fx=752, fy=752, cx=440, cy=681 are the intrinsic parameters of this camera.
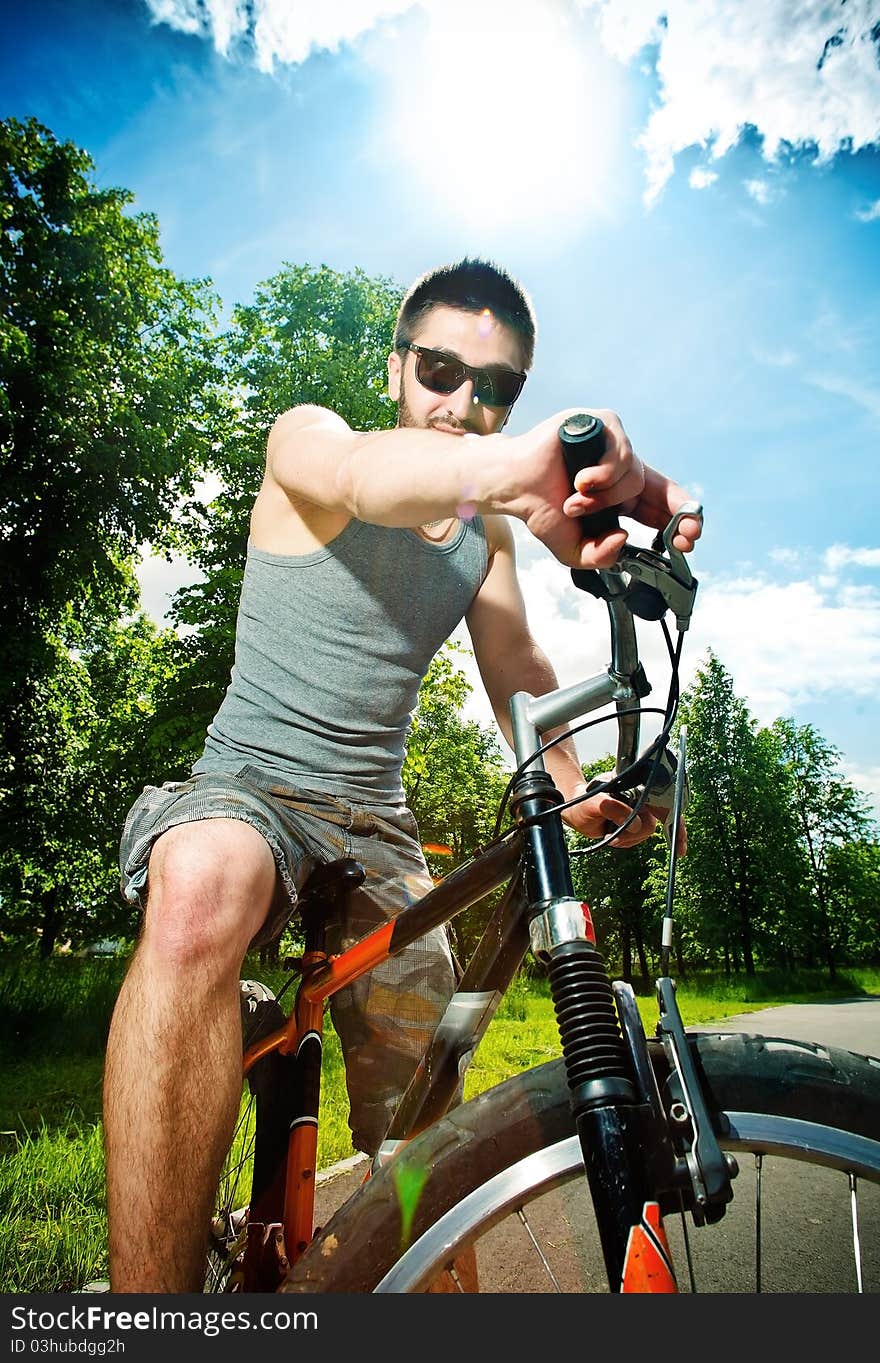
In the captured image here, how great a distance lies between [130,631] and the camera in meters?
23.0

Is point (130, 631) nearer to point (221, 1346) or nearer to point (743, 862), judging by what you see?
point (743, 862)

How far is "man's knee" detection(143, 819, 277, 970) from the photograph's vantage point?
117 centimetres

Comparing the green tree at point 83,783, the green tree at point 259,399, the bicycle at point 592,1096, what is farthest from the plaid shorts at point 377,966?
the green tree at point 83,783

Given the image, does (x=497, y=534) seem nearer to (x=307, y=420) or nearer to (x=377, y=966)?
(x=307, y=420)

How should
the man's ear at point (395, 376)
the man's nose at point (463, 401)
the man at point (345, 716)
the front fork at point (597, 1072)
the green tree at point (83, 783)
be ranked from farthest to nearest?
the green tree at point (83, 783) → the man's ear at point (395, 376) → the man's nose at point (463, 401) → the man at point (345, 716) → the front fork at point (597, 1072)

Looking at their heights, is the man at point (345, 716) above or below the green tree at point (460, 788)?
below

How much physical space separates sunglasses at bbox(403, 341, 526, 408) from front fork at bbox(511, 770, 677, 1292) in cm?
122

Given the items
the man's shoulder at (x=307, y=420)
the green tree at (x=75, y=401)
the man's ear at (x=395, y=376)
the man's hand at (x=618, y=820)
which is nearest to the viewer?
the man's hand at (x=618, y=820)

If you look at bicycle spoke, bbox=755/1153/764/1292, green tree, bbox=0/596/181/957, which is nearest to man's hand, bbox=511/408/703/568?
bicycle spoke, bbox=755/1153/764/1292

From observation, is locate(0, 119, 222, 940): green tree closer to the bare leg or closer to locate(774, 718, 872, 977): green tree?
the bare leg

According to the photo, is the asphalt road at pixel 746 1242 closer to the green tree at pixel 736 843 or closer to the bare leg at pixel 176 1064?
the bare leg at pixel 176 1064

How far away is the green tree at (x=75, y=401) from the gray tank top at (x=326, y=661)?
402 inches

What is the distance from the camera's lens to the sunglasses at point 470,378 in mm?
1907

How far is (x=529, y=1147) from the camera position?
97 centimetres
